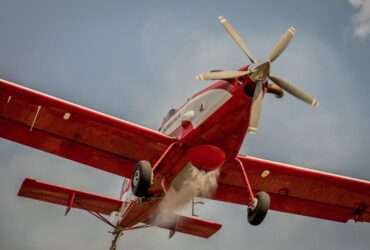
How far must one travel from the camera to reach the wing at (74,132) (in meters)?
14.5

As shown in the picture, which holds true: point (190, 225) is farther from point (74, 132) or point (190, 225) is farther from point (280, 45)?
point (280, 45)

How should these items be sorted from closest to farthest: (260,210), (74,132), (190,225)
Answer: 1. (260,210)
2. (74,132)
3. (190,225)

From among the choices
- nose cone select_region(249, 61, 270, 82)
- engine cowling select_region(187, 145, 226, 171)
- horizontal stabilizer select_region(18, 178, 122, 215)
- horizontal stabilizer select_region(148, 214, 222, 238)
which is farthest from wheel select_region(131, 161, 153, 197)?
horizontal stabilizer select_region(148, 214, 222, 238)

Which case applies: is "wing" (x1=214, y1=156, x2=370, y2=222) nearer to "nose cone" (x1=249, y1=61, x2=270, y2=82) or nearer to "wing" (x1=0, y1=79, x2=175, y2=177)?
"wing" (x1=0, y1=79, x2=175, y2=177)

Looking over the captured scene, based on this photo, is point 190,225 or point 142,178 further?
point 190,225

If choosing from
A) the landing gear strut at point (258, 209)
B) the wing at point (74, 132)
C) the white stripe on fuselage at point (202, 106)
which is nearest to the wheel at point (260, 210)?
the landing gear strut at point (258, 209)

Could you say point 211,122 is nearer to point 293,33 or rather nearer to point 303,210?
point 293,33

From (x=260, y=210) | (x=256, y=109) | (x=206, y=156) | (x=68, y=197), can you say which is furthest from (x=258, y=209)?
(x=68, y=197)

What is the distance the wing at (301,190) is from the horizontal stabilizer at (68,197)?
4.15 metres

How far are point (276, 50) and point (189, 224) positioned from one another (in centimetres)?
906

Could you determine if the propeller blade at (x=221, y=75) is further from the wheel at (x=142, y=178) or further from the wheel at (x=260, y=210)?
the wheel at (x=260, y=210)

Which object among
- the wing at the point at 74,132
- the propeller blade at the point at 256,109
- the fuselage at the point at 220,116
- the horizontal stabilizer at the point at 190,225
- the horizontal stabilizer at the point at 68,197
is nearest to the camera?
the propeller blade at the point at 256,109

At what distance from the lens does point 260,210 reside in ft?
44.3

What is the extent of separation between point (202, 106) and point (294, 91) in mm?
2339
